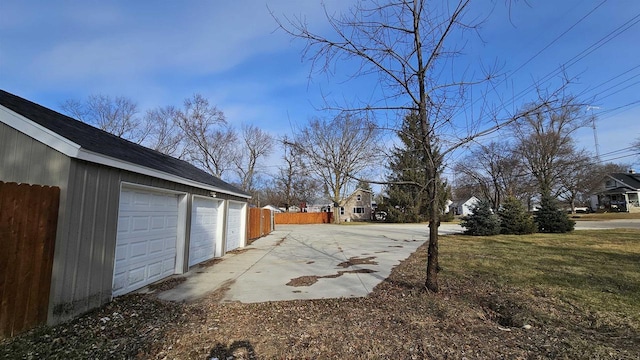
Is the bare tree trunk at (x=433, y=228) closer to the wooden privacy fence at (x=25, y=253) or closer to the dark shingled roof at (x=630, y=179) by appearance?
the wooden privacy fence at (x=25, y=253)

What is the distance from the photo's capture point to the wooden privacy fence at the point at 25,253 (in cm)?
369

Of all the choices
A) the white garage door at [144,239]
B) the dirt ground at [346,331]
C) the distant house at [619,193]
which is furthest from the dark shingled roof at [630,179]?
the white garage door at [144,239]

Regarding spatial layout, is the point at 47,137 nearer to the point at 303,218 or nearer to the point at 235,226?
the point at 235,226

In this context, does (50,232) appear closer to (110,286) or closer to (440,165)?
(110,286)

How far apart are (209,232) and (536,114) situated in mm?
8685

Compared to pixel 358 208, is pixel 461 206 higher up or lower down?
higher up

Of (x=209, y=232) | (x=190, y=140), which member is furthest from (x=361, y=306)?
(x=190, y=140)

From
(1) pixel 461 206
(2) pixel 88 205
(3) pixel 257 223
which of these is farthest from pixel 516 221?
(1) pixel 461 206

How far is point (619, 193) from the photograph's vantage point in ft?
142

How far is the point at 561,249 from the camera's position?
1048 centimetres

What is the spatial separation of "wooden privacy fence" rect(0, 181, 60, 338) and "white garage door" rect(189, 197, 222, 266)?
4058mm

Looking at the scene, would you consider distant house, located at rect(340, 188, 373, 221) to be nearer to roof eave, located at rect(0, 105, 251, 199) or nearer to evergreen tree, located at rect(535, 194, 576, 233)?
evergreen tree, located at rect(535, 194, 576, 233)

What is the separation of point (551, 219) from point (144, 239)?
19.0 metres

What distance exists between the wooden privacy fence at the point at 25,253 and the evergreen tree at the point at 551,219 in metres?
20.3
